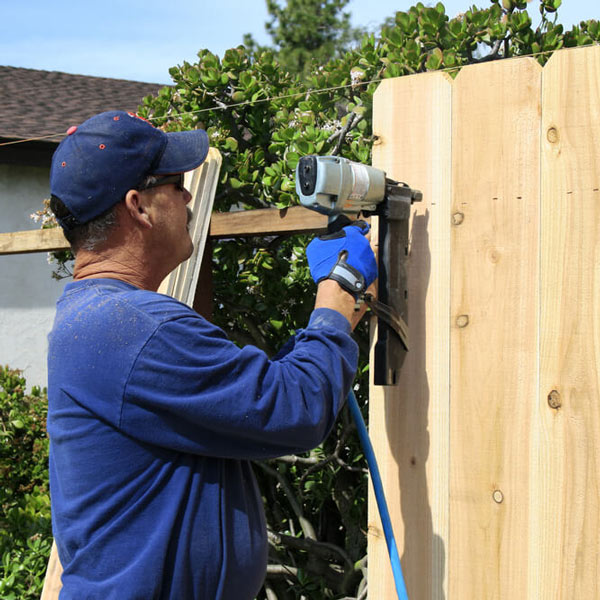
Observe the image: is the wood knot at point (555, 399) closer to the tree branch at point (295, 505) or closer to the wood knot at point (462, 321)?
the wood knot at point (462, 321)

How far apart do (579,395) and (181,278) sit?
1.61 m

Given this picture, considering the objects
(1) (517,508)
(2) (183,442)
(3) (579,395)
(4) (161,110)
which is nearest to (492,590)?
(1) (517,508)

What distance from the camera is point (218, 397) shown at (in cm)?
157

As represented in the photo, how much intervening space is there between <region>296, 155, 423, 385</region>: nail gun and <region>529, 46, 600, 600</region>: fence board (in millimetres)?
376

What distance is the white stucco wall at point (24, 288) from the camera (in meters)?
9.37

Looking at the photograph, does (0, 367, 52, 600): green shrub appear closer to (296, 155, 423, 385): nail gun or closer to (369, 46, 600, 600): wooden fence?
(369, 46, 600, 600): wooden fence

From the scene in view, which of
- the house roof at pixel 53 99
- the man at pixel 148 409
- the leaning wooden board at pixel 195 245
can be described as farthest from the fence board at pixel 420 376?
the house roof at pixel 53 99

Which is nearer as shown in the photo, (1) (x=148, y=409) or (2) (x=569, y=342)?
(1) (x=148, y=409)

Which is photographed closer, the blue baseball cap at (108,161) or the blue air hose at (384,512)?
the blue baseball cap at (108,161)

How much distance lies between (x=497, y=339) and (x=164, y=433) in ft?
3.00

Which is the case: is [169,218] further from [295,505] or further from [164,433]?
[295,505]

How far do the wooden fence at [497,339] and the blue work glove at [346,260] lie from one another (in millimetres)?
226

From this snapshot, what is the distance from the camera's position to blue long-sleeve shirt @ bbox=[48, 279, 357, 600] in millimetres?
1582

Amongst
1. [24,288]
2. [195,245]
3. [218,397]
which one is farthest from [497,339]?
[24,288]
